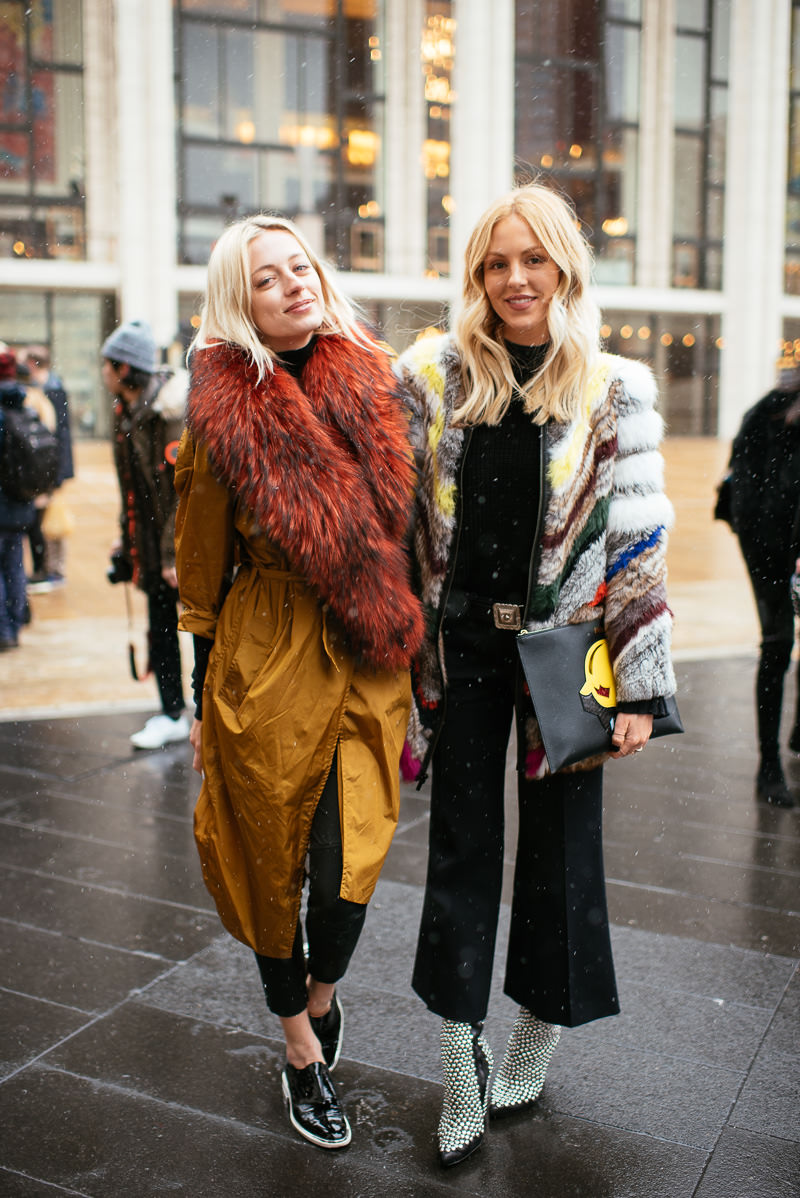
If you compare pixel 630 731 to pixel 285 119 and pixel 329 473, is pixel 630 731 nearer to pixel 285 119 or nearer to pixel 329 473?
pixel 329 473

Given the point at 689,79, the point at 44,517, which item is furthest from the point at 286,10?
the point at 44,517

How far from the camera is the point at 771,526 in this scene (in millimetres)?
5051

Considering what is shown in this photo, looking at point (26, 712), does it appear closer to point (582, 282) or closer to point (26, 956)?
point (26, 956)

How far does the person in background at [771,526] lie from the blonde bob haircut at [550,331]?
256 cm

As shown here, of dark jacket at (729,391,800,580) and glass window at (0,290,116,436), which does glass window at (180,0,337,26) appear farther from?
dark jacket at (729,391,800,580)

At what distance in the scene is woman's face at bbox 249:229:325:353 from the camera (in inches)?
101

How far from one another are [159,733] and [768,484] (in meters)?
3.10

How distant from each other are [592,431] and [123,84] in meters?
27.3

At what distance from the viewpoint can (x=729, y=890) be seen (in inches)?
164

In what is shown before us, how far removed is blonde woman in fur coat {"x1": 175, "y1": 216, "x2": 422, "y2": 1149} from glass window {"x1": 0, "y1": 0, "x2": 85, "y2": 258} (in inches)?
1112

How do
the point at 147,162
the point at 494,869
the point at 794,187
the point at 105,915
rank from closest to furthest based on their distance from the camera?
the point at 494,869 → the point at 105,915 → the point at 147,162 → the point at 794,187

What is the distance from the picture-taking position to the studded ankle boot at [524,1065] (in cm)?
282

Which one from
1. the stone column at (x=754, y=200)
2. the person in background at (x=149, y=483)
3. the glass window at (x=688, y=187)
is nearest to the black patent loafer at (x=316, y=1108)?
the person in background at (x=149, y=483)

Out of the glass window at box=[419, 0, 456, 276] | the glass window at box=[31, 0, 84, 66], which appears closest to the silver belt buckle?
the glass window at box=[31, 0, 84, 66]
